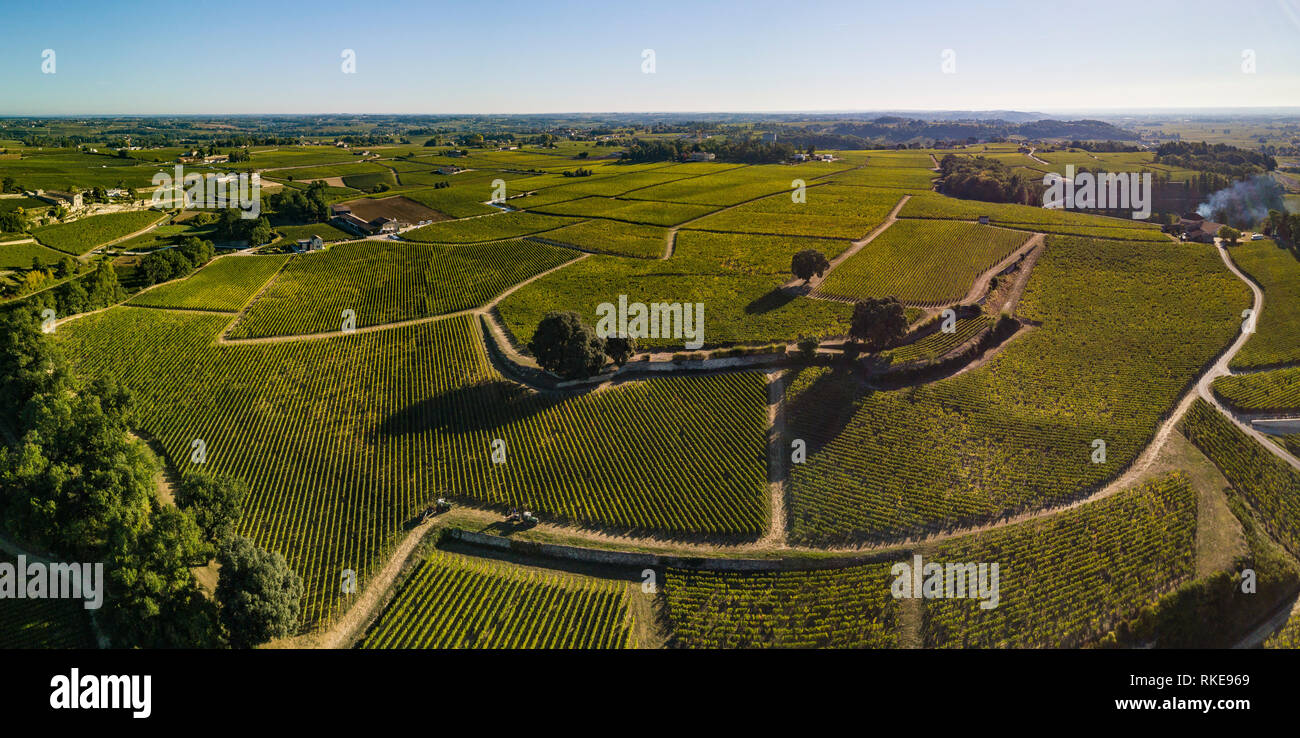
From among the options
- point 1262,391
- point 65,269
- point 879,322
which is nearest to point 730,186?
point 879,322

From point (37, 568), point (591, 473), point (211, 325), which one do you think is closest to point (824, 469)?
point (591, 473)

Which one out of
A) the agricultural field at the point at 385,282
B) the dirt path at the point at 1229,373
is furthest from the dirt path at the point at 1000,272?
the agricultural field at the point at 385,282

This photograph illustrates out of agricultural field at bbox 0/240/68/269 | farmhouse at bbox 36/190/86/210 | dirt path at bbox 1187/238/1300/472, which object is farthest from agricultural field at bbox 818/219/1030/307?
farmhouse at bbox 36/190/86/210

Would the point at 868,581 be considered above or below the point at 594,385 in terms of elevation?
below

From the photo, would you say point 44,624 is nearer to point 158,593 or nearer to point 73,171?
point 158,593

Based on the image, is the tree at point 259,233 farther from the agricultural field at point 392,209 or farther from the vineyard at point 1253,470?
the vineyard at point 1253,470
